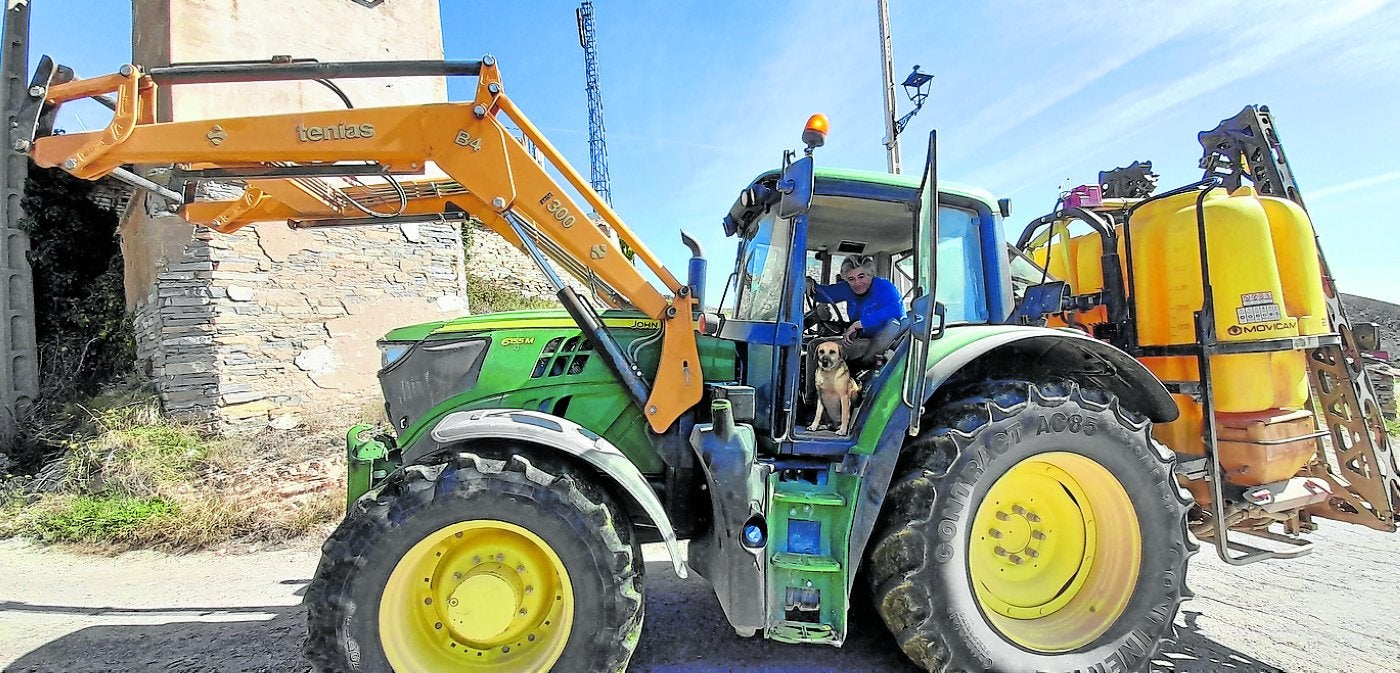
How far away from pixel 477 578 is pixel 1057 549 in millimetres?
2592

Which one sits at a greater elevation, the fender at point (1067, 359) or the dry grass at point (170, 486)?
the fender at point (1067, 359)

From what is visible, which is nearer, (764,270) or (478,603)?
(478,603)

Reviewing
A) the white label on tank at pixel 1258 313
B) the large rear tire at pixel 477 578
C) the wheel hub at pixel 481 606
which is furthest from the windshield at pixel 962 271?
the wheel hub at pixel 481 606

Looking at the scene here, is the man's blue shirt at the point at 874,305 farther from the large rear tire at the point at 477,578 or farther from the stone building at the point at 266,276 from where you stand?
the stone building at the point at 266,276

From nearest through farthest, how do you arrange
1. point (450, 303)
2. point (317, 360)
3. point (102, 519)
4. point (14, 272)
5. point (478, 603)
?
point (478, 603) → point (102, 519) → point (317, 360) → point (14, 272) → point (450, 303)

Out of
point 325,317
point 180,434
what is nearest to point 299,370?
point 325,317

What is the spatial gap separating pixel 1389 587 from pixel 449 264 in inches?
395

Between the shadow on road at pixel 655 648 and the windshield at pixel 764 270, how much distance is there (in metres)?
1.59

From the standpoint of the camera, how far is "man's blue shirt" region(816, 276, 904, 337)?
9.81ft

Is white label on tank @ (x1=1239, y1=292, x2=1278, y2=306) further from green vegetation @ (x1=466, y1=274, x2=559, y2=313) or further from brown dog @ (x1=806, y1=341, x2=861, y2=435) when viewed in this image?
green vegetation @ (x1=466, y1=274, x2=559, y2=313)

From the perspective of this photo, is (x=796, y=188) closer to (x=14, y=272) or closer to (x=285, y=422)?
(x=285, y=422)

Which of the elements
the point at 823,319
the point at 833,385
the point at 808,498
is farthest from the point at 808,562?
the point at 823,319

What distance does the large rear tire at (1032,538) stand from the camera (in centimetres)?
250

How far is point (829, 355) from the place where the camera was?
287 centimetres
